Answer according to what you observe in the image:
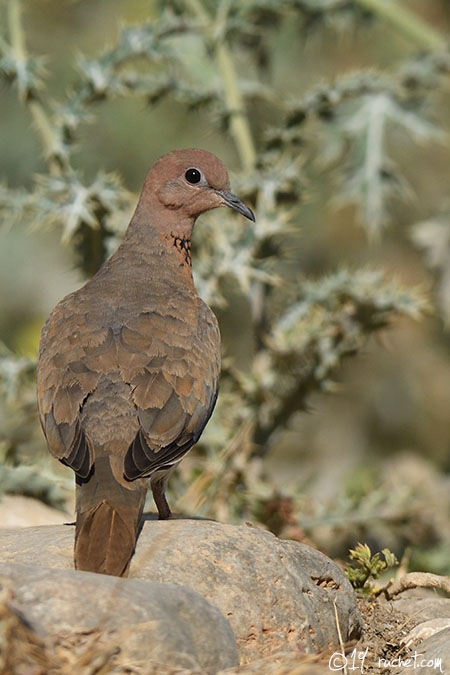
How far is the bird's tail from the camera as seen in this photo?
12.1 ft

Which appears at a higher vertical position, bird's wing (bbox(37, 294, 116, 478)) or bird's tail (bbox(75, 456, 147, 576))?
bird's wing (bbox(37, 294, 116, 478))

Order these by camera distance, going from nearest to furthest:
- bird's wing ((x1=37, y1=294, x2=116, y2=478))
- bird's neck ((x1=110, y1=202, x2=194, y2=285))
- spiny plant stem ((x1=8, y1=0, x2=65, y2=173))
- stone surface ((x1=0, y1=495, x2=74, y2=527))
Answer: bird's wing ((x1=37, y1=294, x2=116, y2=478)) < bird's neck ((x1=110, y1=202, x2=194, y2=285)) < stone surface ((x1=0, y1=495, x2=74, y2=527)) < spiny plant stem ((x1=8, y1=0, x2=65, y2=173))

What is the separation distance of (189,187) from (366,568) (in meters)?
2.14

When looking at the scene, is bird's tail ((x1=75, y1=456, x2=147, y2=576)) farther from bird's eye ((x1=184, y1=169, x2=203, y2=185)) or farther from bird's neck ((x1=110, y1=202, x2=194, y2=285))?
bird's eye ((x1=184, y1=169, x2=203, y2=185))

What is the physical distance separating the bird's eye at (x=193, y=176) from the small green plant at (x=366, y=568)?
2.08 meters

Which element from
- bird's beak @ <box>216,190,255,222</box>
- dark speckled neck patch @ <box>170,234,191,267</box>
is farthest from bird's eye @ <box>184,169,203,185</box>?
dark speckled neck patch @ <box>170,234,191,267</box>

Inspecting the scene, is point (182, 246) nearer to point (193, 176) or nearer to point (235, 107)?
point (193, 176)

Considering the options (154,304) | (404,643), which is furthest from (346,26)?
(404,643)

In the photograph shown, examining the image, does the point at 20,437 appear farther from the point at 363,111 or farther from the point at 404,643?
the point at 404,643

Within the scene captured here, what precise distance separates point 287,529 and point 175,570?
2.18 meters

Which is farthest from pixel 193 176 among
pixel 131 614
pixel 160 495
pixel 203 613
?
pixel 131 614

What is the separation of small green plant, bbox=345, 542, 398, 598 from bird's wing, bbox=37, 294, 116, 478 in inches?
46.0

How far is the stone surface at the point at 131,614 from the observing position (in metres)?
3.05

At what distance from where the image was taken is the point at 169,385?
432 cm
